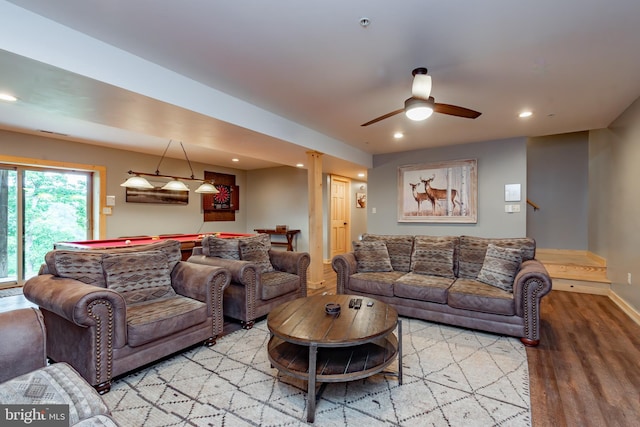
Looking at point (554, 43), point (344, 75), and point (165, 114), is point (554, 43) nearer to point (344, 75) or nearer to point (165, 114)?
point (344, 75)

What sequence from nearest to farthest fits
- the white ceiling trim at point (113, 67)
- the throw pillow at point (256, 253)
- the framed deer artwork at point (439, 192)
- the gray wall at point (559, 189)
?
the white ceiling trim at point (113, 67) < the throw pillow at point (256, 253) < the framed deer artwork at point (439, 192) < the gray wall at point (559, 189)

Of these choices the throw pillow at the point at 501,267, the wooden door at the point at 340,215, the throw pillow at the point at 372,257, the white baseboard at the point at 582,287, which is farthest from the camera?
the wooden door at the point at 340,215

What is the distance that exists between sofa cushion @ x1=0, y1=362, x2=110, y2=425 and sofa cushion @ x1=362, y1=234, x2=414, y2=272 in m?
3.45

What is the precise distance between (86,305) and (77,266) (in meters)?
0.67

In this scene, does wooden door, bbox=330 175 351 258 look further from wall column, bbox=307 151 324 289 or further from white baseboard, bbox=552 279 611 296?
white baseboard, bbox=552 279 611 296

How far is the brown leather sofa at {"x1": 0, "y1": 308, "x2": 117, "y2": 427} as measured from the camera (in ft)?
3.37

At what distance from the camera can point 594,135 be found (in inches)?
201

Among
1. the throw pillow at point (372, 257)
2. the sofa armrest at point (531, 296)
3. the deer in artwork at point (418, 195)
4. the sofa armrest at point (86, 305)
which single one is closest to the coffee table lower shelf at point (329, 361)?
the sofa armrest at point (86, 305)

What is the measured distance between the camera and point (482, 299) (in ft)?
9.70

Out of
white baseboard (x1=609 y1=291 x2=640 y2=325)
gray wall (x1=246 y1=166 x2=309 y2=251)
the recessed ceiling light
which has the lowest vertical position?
white baseboard (x1=609 y1=291 x2=640 y2=325)

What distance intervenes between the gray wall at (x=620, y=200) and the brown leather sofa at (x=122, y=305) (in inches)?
178

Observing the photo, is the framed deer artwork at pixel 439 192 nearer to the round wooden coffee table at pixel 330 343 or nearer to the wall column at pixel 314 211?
the wall column at pixel 314 211

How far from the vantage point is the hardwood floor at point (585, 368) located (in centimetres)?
181

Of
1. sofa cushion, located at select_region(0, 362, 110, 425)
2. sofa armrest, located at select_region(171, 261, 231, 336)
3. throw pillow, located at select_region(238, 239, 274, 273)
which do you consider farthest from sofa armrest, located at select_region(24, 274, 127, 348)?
throw pillow, located at select_region(238, 239, 274, 273)
